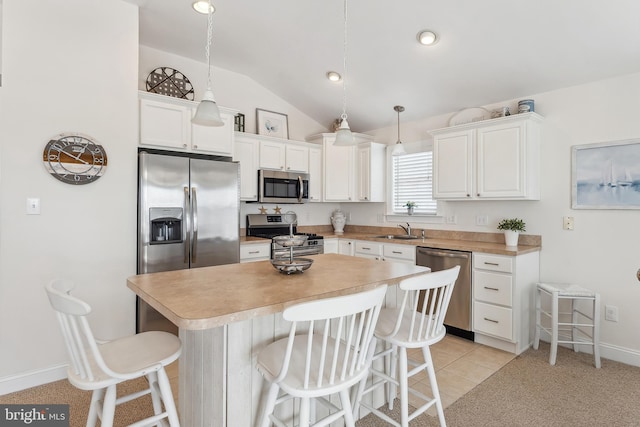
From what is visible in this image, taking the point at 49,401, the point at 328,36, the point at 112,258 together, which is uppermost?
the point at 328,36

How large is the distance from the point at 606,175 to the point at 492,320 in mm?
1548

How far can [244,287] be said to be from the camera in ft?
5.16

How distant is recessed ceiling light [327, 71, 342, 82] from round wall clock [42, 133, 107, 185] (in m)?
2.34

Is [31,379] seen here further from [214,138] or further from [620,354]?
[620,354]

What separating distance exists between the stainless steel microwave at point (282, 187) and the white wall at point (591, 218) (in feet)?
7.49

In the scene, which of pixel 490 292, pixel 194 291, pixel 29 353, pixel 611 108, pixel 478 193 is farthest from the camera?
pixel 478 193

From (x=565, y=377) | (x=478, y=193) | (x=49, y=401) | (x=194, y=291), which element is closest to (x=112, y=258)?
(x=49, y=401)

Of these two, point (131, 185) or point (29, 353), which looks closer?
point (29, 353)

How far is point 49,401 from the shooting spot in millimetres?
2266

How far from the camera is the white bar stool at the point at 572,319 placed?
2.75 meters

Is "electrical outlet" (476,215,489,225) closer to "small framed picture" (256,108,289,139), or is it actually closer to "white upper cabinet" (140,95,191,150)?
"small framed picture" (256,108,289,139)

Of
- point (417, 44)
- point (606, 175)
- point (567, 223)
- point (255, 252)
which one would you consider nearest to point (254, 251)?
point (255, 252)

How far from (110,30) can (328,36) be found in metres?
1.80

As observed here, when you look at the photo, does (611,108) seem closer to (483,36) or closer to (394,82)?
(483,36)
